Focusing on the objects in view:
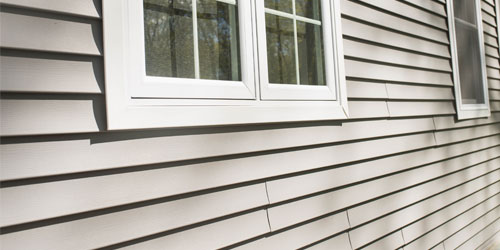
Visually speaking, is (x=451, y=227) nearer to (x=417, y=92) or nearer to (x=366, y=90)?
(x=417, y=92)

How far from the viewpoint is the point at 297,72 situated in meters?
1.88

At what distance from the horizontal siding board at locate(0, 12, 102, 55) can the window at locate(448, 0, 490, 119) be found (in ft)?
11.9

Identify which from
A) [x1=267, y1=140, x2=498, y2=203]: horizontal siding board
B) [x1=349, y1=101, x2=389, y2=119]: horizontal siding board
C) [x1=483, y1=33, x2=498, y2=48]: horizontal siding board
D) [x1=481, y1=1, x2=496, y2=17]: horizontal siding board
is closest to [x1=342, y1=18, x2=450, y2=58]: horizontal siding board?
[x1=349, y1=101, x2=389, y2=119]: horizontal siding board

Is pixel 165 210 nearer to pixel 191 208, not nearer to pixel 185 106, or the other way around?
pixel 191 208

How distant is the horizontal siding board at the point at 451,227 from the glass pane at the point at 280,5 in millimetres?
1865

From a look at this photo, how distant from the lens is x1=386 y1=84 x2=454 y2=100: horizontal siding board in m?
2.51

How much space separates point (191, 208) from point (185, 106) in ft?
1.25

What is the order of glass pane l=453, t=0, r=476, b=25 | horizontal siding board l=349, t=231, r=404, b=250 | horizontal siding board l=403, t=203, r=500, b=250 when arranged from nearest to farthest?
horizontal siding board l=349, t=231, r=404, b=250 < horizontal siding board l=403, t=203, r=500, b=250 < glass pane l=453, t=0, r=476, b=25

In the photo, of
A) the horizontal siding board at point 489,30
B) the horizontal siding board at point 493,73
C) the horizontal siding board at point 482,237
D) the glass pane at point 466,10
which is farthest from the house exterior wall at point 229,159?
the horizontal siding board at point 489,30

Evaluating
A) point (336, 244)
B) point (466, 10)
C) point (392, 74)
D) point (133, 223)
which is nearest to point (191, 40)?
point (133, 223)

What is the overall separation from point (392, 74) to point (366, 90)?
0.42 meters

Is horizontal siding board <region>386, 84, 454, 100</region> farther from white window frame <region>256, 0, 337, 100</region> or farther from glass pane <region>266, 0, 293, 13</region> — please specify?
glass pane <region>266, 0, 293, 13</region>

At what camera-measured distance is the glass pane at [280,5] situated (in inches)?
69.4

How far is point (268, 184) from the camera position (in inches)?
63.8
